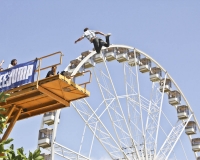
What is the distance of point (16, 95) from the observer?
55.0ft

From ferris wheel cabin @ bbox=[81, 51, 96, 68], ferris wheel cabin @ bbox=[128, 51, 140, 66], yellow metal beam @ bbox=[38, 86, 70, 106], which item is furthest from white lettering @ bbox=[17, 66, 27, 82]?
ferris wheel cabin @ bbox=[128, 51, 140, 66]

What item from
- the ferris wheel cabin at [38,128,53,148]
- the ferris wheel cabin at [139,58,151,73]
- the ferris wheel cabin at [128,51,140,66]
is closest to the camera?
the ferris wheel cabin at [38,128,53,148]

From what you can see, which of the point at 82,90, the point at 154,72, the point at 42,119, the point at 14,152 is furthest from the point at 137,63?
the point at 14,152

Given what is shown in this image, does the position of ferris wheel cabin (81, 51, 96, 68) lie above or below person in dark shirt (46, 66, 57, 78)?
above

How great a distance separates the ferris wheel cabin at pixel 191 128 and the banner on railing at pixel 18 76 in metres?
21.6

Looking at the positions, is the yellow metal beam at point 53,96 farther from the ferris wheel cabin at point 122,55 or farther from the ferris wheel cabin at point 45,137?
the ferris wheel cabin at point 122,55

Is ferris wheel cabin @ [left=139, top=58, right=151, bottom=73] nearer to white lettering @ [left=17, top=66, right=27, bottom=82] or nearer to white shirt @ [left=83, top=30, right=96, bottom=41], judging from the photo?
white shirt @ [left=83, top=30, right=96, bottom=41]

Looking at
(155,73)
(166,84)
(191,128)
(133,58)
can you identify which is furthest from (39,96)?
(191,128)

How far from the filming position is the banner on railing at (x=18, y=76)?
17.0m

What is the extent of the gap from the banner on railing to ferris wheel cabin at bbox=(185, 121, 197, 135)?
21630 mm

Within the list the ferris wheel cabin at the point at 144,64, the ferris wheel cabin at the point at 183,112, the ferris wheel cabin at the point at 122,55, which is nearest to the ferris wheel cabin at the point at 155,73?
the ferris wheel cabin at the point at 144,64

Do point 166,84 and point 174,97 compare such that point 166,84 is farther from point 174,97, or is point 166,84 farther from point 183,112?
point 183,112

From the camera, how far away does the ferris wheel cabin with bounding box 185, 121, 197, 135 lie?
121ft

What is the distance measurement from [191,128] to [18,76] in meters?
21.9
